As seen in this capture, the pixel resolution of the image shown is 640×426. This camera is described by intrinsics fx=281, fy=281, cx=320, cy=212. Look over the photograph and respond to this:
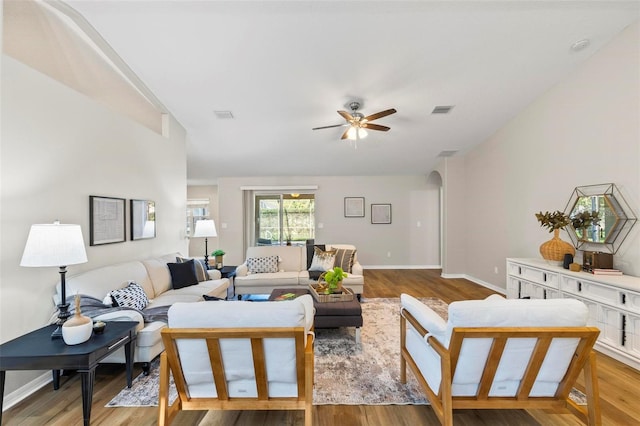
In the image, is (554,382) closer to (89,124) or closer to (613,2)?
(613,2)

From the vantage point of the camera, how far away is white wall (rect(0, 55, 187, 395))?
7.15ft

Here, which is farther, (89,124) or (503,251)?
(503,251)

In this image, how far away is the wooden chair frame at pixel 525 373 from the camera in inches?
59.4

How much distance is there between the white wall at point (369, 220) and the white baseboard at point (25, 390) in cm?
515

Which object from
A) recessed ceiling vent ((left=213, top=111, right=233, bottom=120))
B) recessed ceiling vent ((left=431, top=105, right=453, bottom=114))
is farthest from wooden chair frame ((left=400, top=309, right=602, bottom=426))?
recessed ceiling vent ((left=213, top=111, right=233, bottom=120))

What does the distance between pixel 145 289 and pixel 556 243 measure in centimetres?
517

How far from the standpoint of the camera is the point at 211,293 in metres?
3.71

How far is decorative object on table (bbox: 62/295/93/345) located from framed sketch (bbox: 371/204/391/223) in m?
6.29

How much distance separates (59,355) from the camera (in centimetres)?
182

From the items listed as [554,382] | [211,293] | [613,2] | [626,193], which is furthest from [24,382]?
[613,2]

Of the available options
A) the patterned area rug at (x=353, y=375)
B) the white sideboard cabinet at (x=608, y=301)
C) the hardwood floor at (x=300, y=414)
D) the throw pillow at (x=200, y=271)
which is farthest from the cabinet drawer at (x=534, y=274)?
the throw pillow at (x=200, y=271)

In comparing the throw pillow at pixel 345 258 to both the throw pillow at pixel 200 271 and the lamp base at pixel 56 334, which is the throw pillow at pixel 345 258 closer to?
the throw pillow at pixel 200 271

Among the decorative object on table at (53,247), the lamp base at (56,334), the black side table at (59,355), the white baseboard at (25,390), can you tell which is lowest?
the white baseboard at (25,390)

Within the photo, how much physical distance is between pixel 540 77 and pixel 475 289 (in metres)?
3.61
